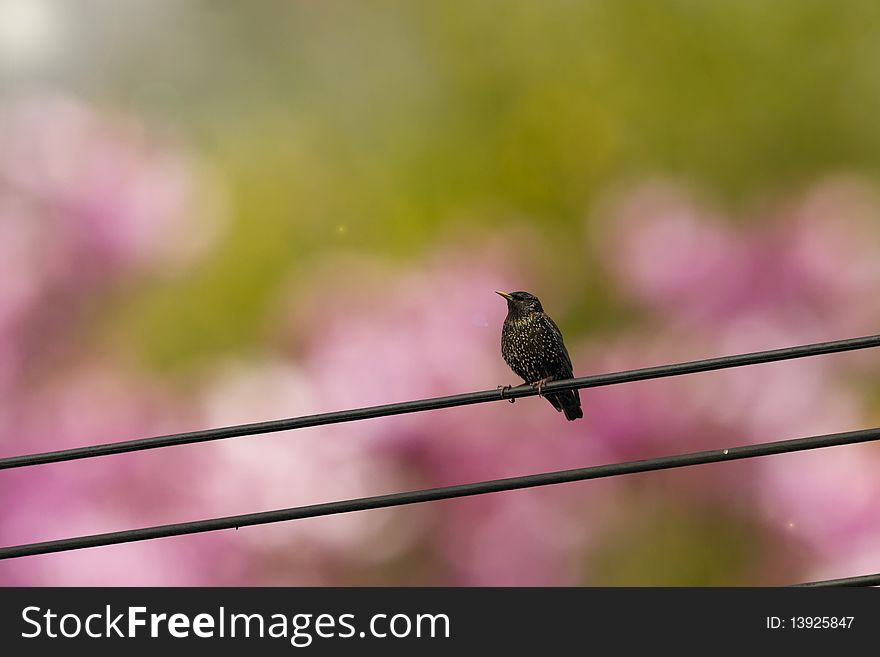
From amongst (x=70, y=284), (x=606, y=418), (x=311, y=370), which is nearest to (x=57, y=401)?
(x=70, y=284)

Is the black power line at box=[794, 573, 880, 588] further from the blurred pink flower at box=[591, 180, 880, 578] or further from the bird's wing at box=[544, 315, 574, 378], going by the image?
the blurred pink flower at box=[591, 180, 880, 578]

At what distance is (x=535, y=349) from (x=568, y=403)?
11.7 inches

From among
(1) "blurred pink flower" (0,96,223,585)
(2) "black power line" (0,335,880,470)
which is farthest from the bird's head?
(2) "black power line" (0,335,880,470)

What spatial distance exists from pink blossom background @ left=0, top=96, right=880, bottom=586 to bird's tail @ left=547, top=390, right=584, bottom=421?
391 mm

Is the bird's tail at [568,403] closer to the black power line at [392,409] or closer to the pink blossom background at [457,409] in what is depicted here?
the pink blossom background at [457,409]

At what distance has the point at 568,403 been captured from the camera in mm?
6043

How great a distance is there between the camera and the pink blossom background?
625 cm

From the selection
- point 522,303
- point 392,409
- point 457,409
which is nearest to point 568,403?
point 522,303

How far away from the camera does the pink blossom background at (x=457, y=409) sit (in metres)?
6.25

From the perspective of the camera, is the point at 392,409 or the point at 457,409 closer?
the point at 392,409

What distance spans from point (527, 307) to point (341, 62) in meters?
3.35

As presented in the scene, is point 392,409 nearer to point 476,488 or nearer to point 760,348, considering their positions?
point 476,488

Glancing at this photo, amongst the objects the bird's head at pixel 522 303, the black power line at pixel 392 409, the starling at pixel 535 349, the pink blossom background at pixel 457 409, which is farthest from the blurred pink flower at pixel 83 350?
the black power line at pixel 392 409

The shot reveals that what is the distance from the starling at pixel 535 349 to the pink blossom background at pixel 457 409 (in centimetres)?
47
